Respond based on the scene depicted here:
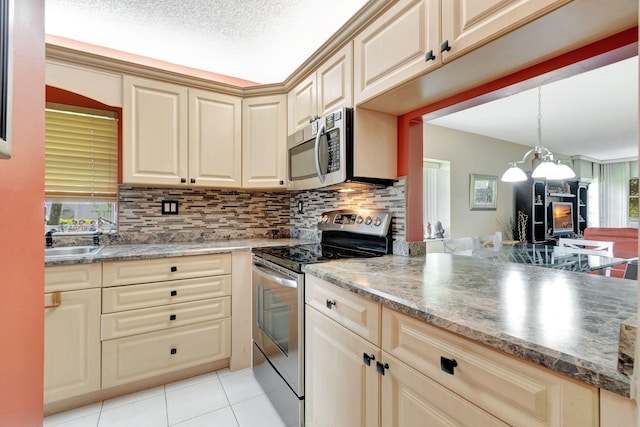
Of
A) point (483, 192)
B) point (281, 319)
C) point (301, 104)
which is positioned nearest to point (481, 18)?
point (301, 104)

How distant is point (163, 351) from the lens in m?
1.96

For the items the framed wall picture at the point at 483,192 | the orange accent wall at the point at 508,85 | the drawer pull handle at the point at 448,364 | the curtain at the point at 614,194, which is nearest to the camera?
the drawer pull handle at the point at 448,364

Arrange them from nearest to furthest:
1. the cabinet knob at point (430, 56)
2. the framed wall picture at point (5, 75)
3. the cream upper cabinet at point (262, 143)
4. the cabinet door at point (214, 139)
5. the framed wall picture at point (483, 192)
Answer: the framed wall picture at point (5, 75)
the cabinet knob at point (430, 56)
the cabinet door at point (214, 139)
the cream upper cabinet at point (262, 143)
the framed wall picture at point (483, 192)

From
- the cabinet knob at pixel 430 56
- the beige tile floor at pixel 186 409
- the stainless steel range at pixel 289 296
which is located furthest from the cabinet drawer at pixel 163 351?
the cabinet knob at pixel 430 56

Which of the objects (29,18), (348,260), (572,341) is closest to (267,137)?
(348,260)

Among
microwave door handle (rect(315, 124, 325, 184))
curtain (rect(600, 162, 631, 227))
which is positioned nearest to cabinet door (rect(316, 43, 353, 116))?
microwave door handle (rect(315, 124, 325, 184))

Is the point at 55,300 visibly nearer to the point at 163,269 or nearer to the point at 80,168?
the point at 163,269

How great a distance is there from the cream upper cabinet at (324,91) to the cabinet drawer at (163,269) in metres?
1.17

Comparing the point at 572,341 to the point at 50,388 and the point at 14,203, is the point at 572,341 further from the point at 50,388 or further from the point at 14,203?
the point at 50,388

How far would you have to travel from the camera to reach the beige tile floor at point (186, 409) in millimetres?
1643

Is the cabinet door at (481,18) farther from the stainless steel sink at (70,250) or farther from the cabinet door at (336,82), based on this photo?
the stainless steel sink at (70,250)

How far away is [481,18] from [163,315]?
227 cm

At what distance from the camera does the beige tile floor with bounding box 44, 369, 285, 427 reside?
1.64 metres

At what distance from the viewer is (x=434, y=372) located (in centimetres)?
83
